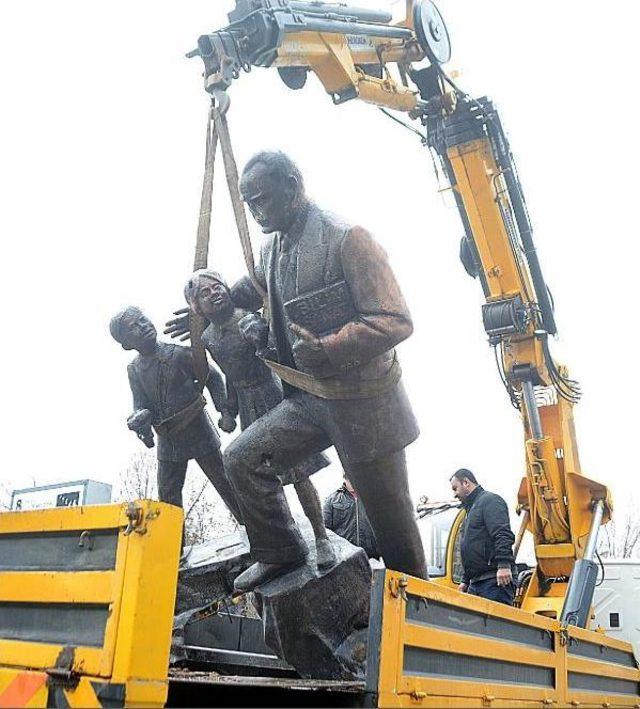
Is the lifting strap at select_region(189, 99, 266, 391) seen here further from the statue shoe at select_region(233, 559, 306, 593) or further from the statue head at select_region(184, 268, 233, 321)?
the statue shoe at select_region(233, 559, 306, 593)

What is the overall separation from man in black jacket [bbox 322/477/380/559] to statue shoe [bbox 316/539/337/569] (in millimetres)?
1045

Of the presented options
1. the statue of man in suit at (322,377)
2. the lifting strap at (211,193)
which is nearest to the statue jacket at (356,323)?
the statue of man in suit at (322,377)

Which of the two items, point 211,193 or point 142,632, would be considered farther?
point 211,193

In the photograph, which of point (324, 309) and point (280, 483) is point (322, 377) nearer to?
point (324, 309)

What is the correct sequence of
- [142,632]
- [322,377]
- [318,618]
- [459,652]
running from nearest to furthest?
[142,632]
[459,652]
[322,377]
[318,618]

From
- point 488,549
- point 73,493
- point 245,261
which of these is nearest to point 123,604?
point 73,493

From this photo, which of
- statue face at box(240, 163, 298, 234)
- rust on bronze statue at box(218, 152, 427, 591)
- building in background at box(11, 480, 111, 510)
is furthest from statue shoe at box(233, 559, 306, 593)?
statue face at box(240, 163, 298, 234)

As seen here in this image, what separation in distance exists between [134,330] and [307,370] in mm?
1244

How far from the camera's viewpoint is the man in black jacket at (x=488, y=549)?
18.1 feet

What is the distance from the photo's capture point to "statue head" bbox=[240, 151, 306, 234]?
364cm

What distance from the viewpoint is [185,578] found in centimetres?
417

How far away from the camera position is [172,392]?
14.4ft

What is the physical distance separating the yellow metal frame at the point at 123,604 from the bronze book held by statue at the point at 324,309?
134 cm

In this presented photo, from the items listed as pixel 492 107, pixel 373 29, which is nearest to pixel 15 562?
pixel 373 29
